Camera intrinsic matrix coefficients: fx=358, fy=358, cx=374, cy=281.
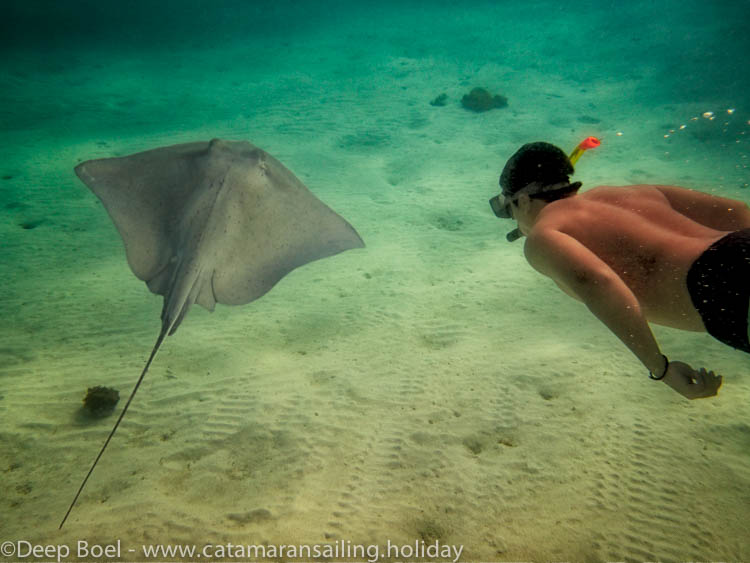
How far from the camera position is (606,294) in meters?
1.76

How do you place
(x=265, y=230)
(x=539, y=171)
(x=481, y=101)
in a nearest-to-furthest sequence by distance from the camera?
1. (x=539, y=171)
2. (x=265, y=230)
3. (x=481, y=101)

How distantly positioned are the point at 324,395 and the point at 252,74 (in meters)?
22.1

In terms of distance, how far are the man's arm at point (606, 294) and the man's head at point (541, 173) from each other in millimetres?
638

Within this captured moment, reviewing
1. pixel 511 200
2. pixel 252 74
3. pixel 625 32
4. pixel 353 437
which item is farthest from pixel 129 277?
pixel 625 32

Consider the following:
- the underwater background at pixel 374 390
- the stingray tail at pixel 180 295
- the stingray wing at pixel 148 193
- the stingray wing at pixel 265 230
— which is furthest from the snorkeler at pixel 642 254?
the stingray wing at pixel 148 193

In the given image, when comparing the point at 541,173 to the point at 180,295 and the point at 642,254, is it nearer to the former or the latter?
the point at 642,254

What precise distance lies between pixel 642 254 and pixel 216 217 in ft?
11.0

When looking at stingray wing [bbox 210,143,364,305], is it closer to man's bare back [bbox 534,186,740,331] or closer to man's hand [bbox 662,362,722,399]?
man's bare back [bbox 534,186,740,331]

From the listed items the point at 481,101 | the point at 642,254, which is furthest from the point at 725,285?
the point at 481,101

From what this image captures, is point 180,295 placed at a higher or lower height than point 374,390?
higher

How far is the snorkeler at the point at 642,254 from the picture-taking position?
1805 millimetres

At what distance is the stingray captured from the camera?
338cm

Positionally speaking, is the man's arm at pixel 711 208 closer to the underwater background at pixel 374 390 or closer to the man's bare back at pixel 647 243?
the man's bare back at pixel 647 243

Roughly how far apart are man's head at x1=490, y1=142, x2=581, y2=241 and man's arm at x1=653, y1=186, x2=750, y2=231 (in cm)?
73
